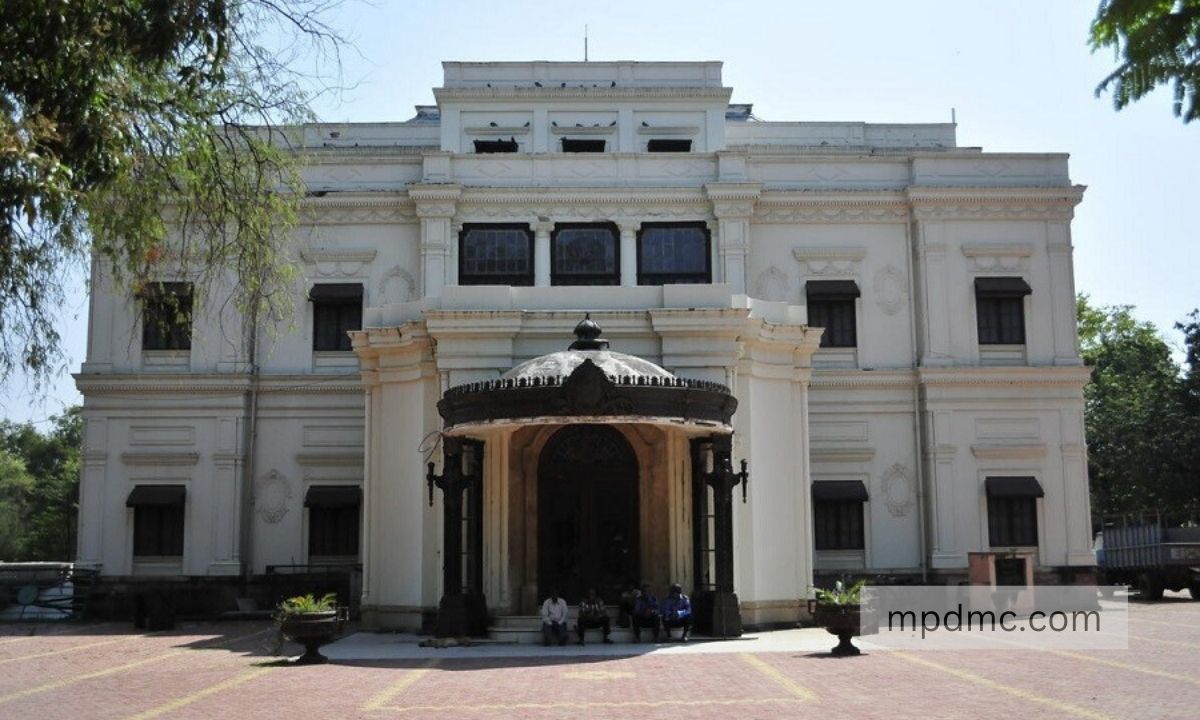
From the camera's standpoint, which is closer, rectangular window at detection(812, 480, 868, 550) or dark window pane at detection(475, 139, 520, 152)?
rectangular window at detection(812, 480, 868, 550)

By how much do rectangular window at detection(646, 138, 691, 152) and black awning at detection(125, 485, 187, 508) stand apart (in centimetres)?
1639

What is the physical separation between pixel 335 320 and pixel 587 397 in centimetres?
1566

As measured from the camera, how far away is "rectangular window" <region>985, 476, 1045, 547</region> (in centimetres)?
3338

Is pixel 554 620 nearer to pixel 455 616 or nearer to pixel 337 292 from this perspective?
pixel 455 616

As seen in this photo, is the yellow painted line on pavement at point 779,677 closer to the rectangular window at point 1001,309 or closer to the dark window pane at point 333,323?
the rectangular window at point 1001,309

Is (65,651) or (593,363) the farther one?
(65,651)

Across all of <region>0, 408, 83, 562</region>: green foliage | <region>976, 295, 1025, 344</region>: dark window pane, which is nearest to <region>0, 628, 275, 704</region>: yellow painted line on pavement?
<region>976, 295, 1025, 344</region>: dark window pane

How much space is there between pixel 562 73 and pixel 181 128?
1038 inches

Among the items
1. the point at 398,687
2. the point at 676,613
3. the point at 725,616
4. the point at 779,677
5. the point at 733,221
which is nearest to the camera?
the point at 398,687

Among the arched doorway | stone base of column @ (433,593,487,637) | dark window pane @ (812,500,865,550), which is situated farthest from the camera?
dark window pane @ (812,500,865,550)

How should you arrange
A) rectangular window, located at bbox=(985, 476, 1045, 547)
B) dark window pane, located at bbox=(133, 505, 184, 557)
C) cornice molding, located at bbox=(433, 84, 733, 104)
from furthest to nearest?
cornice molding, located at bbox=(433, 84, 733, 104) → dark window pane, located at bbox=(133, 505, 184, 557) → rectangular window, located at bbox=(985, 476, 1045, 547)

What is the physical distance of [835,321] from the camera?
34.8 meters

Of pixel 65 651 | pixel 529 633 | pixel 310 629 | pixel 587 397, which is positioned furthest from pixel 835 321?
pixel 65 651

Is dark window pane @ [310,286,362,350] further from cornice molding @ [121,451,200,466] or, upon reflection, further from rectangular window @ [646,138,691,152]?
rectangular window @ [646,138,691,152]
